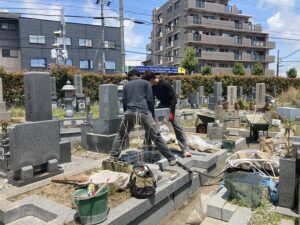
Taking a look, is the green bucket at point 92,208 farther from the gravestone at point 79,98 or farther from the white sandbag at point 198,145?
the gravestone at point 79,98

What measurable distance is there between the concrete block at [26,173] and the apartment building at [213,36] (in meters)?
35.7

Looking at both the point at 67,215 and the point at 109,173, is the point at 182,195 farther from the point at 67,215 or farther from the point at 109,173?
the point at 67,215

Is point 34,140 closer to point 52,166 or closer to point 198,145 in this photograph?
point 52,166

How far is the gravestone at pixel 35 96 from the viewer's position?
4.92 m

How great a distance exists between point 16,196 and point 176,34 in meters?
41.7

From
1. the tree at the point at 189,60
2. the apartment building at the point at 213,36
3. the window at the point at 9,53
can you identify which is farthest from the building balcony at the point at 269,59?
the window at the point at 9,53

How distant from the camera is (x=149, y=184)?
3576 mm

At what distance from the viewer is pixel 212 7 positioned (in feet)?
136

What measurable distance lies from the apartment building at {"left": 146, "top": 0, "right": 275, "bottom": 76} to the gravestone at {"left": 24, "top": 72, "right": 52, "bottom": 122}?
3473 centimetres

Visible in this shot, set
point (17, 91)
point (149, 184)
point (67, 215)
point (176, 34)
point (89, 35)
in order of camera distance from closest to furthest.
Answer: point (67, 215), point (149, 184), point (17, 91), point (89, 35), point (176, 34)

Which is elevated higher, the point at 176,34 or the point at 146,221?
the point at 176,34

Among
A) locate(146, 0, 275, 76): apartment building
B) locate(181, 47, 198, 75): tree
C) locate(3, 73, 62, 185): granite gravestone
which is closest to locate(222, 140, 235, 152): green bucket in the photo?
locate(3, 73, 62, 185): granite gravestone

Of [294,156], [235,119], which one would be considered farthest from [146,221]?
[235,119]

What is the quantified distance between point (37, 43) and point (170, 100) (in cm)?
3475
